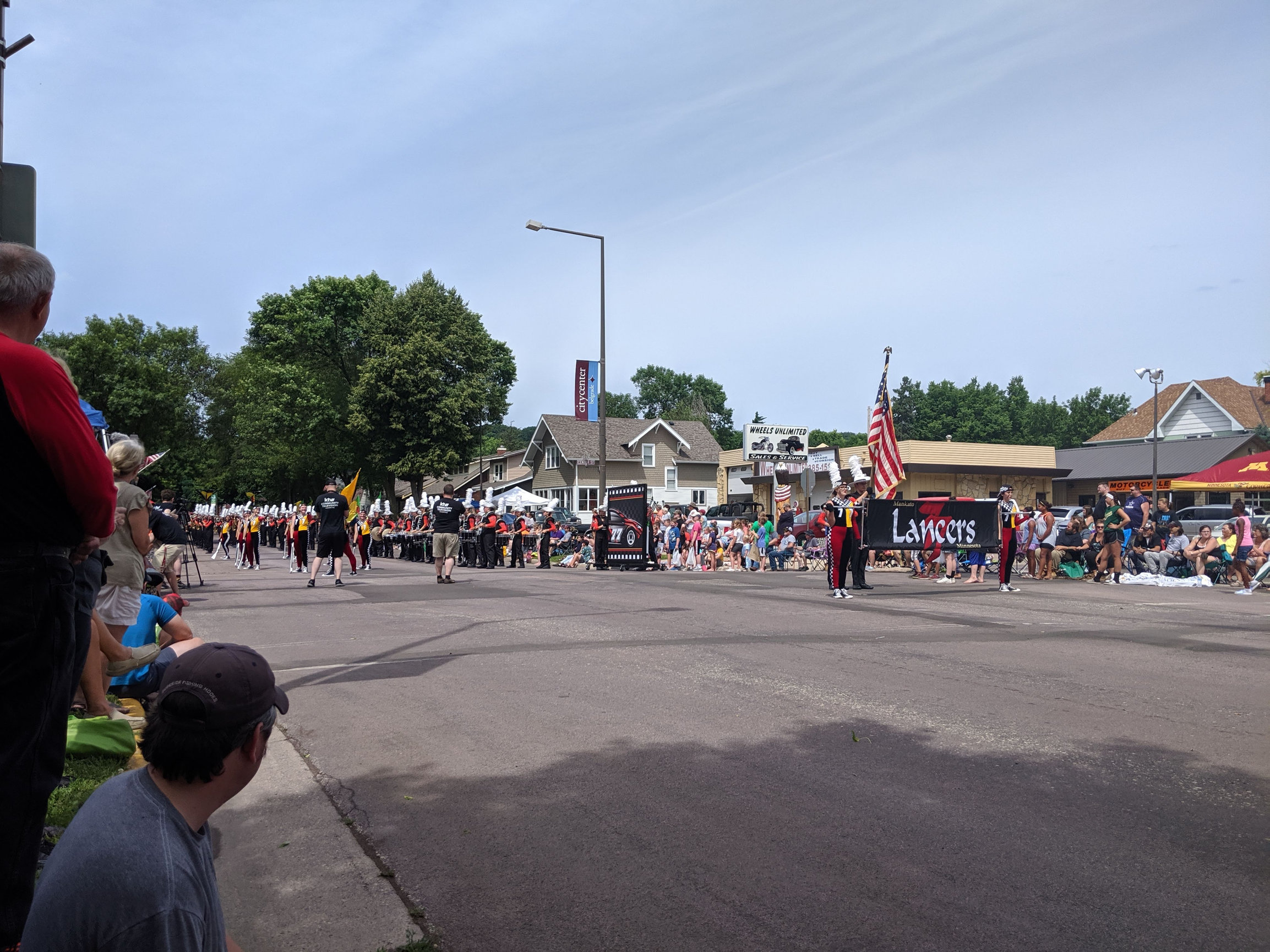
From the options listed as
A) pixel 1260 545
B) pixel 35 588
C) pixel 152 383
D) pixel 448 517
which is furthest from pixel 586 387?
pixel 152 383

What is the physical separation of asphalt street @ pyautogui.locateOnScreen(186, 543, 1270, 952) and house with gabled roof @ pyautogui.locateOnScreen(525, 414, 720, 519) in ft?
173

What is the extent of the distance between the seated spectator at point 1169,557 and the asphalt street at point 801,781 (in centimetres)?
1164

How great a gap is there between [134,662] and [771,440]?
46421 millimetres

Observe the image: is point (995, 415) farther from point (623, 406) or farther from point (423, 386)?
point (423, 386)

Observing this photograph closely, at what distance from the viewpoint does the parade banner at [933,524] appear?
60.7 ft

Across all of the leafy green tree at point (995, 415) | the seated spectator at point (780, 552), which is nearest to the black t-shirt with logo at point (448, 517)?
the seated spectator at point (780, 552)

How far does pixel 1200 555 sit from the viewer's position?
2089 cm

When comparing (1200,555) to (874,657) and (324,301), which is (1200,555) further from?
(324,301)

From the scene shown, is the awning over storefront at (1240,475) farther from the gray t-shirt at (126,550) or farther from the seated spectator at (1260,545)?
the gray t-shirt at (126,550)

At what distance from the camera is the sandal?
20.1 ft

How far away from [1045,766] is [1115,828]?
3.39ft

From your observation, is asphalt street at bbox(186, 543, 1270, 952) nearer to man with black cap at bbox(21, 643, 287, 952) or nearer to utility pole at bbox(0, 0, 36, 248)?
man with black cap at bbox(21, 643, 287, 952)

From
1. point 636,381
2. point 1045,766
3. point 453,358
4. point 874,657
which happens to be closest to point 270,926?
point 1045,766

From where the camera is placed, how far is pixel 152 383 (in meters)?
65.6
